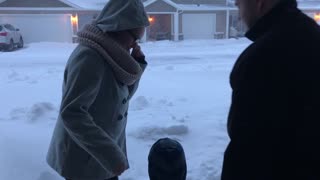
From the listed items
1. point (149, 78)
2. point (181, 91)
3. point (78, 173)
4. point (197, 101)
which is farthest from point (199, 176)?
point (149, 78)

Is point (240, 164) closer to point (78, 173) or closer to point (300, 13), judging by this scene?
point (300, 13)

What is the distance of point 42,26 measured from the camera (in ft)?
86.5

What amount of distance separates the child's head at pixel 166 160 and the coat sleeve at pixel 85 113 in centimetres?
67

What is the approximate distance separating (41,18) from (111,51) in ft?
83.3

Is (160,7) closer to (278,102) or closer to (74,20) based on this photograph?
(74,20)

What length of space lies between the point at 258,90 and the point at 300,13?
13.8 inches

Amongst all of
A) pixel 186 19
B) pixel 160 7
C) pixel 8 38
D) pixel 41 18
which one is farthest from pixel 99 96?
pixel 186 19

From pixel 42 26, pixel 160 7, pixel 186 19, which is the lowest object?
pixel 186 19

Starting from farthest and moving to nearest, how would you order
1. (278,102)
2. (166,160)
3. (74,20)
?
(74,20) < (166,160) < (278,102)

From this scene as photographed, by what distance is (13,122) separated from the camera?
5730 mm

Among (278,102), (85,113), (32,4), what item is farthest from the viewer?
(32,4)

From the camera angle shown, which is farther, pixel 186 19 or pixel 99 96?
pixel 186 19

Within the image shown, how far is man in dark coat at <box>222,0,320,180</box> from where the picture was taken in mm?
1392

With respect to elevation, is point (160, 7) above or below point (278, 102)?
below
